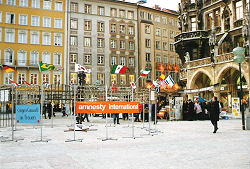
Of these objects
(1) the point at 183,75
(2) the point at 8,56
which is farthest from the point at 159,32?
(2) the point at 8,56

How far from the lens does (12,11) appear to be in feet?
165

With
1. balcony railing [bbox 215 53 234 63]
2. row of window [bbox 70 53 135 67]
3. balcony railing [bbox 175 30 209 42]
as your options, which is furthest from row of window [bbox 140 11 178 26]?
balcony railing [bbox 215 53 234 63]

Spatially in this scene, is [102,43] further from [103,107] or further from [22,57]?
[103,107]

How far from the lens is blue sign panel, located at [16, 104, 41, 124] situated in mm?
11336

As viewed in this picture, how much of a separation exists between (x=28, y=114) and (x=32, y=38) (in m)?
43.0

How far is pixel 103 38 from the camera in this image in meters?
56.0

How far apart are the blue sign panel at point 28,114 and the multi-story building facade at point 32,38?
1534 inches

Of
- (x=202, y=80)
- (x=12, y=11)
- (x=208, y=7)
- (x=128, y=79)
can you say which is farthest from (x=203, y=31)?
(x=12, y=11)

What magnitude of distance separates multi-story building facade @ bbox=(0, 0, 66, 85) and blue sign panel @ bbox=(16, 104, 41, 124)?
3895 cm

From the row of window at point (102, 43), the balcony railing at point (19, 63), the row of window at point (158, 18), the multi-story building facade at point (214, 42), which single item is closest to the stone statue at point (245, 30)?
the multi-story building facade at point (214, 42)

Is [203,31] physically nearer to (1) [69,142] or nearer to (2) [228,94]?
(2) [228,94]

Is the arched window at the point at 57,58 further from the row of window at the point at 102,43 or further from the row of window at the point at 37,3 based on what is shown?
the row of window at the point at 37,3

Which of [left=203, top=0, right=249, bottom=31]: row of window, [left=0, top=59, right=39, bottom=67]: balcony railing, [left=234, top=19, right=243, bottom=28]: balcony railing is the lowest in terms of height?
[left=0, top=59, right=39, bottom=67]: balcony railing

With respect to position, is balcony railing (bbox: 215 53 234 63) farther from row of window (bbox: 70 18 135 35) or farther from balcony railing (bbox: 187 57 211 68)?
row of window (bbox: 70 18 135 35)
